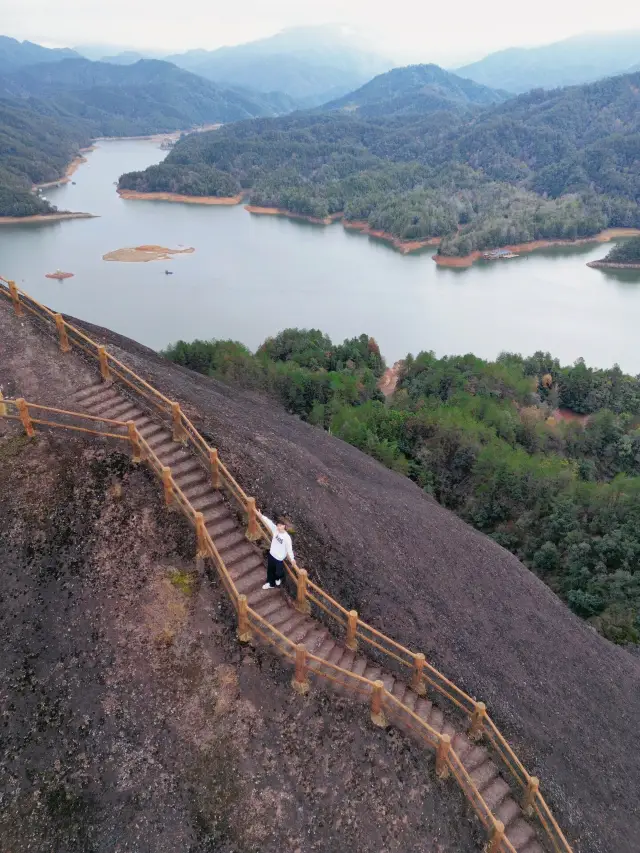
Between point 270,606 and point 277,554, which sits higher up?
point 277,554

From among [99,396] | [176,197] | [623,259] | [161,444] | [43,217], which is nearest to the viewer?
[161,444]

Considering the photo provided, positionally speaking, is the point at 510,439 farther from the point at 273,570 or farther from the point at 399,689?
the point at 273,570

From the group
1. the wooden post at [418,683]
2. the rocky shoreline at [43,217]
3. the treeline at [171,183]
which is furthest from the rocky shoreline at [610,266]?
the wooden post at [418,683]

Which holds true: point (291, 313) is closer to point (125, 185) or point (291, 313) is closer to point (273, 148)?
point (125, 185)

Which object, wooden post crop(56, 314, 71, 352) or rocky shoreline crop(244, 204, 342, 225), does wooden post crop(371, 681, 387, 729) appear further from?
rocky shoreline crop(244, 204, 342, 225)

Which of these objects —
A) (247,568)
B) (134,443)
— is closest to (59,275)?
(134,443)

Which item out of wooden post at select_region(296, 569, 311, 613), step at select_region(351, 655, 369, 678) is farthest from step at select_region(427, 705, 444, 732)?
wooden post at select_region(296, 569, 311, 613)
